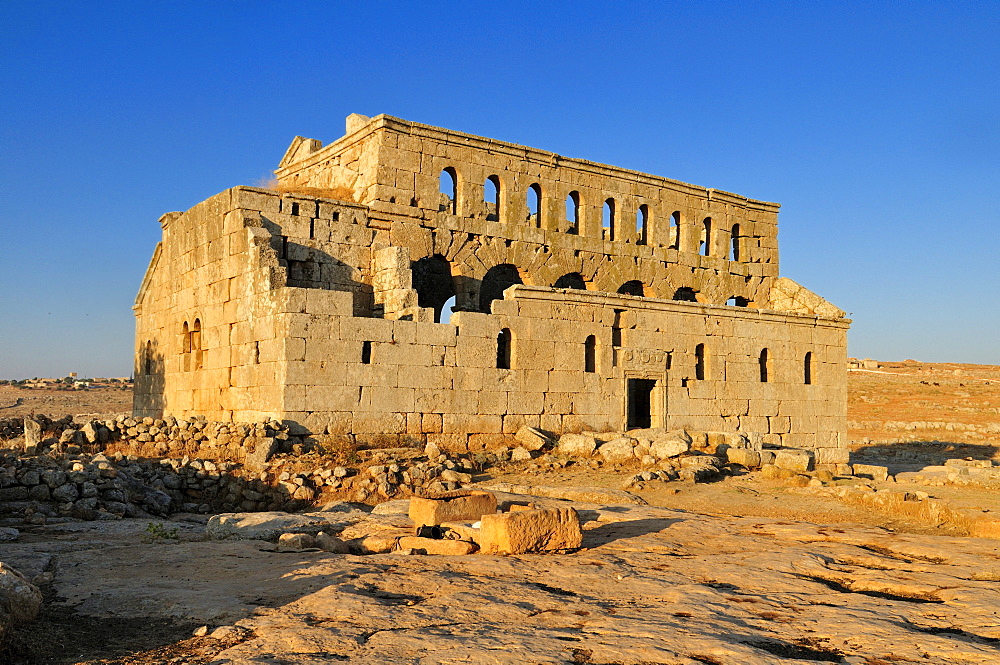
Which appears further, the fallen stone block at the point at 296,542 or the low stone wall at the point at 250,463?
the low stone wall at the point at 250,463

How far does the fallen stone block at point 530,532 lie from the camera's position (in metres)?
8.11

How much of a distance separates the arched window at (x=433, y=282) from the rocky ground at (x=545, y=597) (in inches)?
481

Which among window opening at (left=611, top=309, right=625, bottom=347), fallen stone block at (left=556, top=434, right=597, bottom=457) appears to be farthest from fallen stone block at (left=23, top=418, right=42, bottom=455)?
window opening at (left=611, top=309, right=625, bottom=347)

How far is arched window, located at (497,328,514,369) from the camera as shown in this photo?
1808cm

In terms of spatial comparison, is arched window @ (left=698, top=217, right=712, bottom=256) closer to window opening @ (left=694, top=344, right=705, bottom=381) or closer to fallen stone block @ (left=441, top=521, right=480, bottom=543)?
window opening @ (left=694, top=344, right=705, bottom=381)

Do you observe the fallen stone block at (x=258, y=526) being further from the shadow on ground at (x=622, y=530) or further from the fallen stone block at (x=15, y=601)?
the fallen stone block at (x=15, y=601)

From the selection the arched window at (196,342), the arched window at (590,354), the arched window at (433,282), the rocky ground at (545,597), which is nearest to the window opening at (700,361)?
the arched window at (590,354)

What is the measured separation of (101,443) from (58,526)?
5.64 m

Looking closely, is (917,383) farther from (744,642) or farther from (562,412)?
(744,642)

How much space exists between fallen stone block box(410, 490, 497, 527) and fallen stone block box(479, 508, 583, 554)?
0.96 metres

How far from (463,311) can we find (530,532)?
32.2 ft

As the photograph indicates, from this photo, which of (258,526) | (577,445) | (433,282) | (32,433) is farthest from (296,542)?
(433,282)

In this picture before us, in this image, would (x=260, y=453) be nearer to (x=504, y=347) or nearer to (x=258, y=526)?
(x=258, y=526)

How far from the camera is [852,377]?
167 ft
